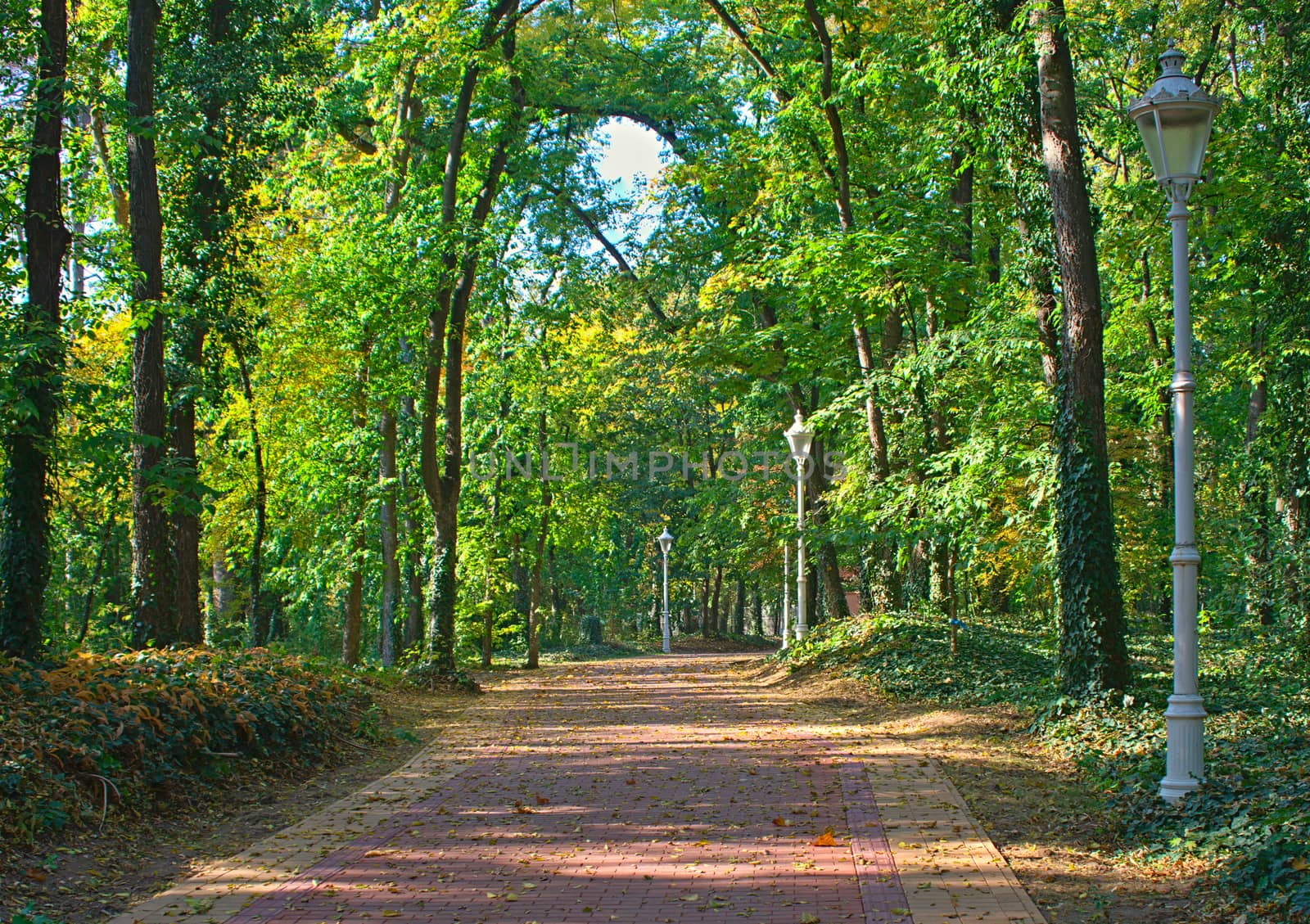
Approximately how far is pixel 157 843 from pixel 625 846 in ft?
10.1

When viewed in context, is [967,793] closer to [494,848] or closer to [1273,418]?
[494,848]

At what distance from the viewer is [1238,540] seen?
635 inches

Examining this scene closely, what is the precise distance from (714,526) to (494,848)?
25011 mm

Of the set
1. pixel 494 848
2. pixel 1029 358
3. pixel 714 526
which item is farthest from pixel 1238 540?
pixel 714 526

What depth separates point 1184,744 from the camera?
288 inches

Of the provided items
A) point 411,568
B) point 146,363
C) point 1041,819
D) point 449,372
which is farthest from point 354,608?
point 1041,819

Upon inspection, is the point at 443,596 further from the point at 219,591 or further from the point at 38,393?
the point at 219,591

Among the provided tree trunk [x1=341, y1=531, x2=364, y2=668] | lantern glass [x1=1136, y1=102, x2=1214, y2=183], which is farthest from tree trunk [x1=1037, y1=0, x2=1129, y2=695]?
tree trunk [x1=341, y1=531, x2=364, y2=668]

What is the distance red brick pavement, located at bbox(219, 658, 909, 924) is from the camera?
18.8ft

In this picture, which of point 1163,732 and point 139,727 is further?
point 1163,732

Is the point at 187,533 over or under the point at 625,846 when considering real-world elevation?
over

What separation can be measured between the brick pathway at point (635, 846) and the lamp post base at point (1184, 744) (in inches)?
54.6

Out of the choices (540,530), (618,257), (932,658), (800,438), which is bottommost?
(932,658)

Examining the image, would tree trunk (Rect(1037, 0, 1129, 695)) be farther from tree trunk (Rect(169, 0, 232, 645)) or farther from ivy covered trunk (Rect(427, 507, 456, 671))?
ivy covered trunk (Rect(427, 507, 456, 671))
